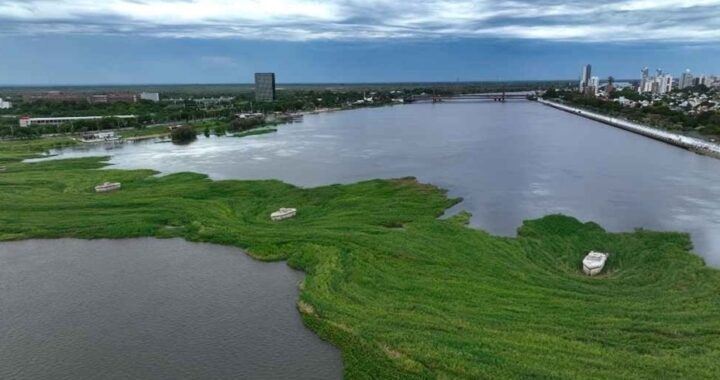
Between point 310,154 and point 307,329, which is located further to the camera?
point 310,154

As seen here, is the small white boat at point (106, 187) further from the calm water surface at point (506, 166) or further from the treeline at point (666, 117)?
the treeline at point (666, 117)

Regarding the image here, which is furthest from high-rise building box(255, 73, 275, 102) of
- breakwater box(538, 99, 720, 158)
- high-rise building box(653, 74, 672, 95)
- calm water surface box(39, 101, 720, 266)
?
high-rise building box(653, 74, 672, 95)

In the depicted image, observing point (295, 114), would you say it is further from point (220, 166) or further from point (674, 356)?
point (674, 356)

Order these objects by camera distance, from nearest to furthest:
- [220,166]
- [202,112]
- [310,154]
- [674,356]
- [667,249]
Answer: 1. [674,356]
2. [667,249]
3. [220,166]
4. [310,154]
5. [202,112]

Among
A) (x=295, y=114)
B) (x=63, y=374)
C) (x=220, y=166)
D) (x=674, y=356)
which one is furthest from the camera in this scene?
(x=295, y=114)

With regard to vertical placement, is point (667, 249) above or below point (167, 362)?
above

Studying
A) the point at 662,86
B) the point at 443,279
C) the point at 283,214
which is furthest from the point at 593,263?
the point at 662,86

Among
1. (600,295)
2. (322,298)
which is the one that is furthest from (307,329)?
(600,295)
